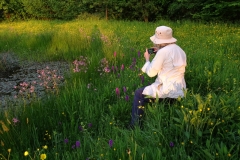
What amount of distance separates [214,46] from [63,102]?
4.71 m

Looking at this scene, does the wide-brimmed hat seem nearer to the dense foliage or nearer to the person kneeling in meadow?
the person kneeling in meadow

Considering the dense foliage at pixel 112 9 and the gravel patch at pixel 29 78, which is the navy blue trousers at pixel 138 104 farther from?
the dense foliage at pixel 112 9

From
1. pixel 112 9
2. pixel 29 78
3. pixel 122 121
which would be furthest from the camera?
pixel 112 9

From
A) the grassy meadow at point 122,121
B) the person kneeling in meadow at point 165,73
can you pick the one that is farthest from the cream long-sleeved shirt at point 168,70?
the grassy meadow at point 122,121

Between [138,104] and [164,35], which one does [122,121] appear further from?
[164,35]

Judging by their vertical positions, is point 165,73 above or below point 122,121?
above

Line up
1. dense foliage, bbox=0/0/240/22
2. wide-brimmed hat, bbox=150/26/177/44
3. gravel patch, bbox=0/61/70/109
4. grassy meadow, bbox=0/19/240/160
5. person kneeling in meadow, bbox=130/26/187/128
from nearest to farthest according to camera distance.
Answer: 1. grassy meadow, bbox=0/19/240/160
2. person kneeling in meadow, bbox=130/26/187/128
3. wide-brimmed hat, bbox=150/26/177/44
4. gravel patch, bbox=0/61/70/109
5. dense foliage, bbox=0/0/240/22

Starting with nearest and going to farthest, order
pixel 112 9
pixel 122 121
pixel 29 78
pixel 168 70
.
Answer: pixel 168 70, pixel 122 121, pixel 29 78, pixel 112 9

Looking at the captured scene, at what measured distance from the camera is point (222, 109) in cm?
272

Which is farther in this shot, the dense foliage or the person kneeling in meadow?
the dense foliage

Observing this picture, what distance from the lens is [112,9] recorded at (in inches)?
→ 697

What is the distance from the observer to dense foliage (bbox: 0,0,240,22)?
48.9 ft

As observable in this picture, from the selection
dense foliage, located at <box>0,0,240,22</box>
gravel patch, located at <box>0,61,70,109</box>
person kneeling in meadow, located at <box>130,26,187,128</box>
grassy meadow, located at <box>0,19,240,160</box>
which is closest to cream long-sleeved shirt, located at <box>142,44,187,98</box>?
person kneeling in meadow, located at <box>130,26,187,128</box>

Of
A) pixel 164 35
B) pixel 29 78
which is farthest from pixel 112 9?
pixel 164 35
